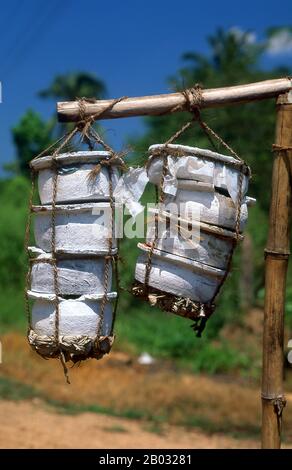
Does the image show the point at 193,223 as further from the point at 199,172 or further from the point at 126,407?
the point at 126,407

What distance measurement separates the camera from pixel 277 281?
288 cm

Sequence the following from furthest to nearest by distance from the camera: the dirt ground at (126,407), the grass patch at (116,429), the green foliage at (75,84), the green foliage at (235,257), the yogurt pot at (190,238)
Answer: the green foliage at (75,84) < the green foliage at (235,257) < the grass patch at (116,429) < the dirt ground at (126,407) < the yogurt pot at (190,238)

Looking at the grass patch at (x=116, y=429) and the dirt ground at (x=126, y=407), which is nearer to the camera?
the dirt ground at (x=126, y=407)

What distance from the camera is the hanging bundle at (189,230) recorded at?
2.76 m

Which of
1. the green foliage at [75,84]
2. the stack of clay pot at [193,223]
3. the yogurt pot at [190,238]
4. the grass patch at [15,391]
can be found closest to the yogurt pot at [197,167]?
the stack of clay pot at [193,223]

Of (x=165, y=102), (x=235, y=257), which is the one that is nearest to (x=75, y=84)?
(x=235, y=257)

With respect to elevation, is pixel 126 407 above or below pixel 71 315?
below

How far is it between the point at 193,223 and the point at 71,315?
22.1 inches

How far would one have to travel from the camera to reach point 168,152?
2.77m

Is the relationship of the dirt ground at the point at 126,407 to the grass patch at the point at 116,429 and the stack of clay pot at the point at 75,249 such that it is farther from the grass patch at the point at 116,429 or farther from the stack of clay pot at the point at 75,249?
the stack of clay pot at the point at 75,249

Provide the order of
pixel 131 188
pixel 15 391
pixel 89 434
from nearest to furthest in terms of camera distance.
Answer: pixel 131 188 < pixel 89 434 < pixel 15 391

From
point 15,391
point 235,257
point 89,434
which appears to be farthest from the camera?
point 235,257

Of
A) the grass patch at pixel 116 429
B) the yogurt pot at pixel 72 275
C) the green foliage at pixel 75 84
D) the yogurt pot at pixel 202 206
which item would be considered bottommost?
the grass patch at pixel 116 429

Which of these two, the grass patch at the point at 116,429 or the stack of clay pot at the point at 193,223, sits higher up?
the stack of clay pot at the point at 193,223
